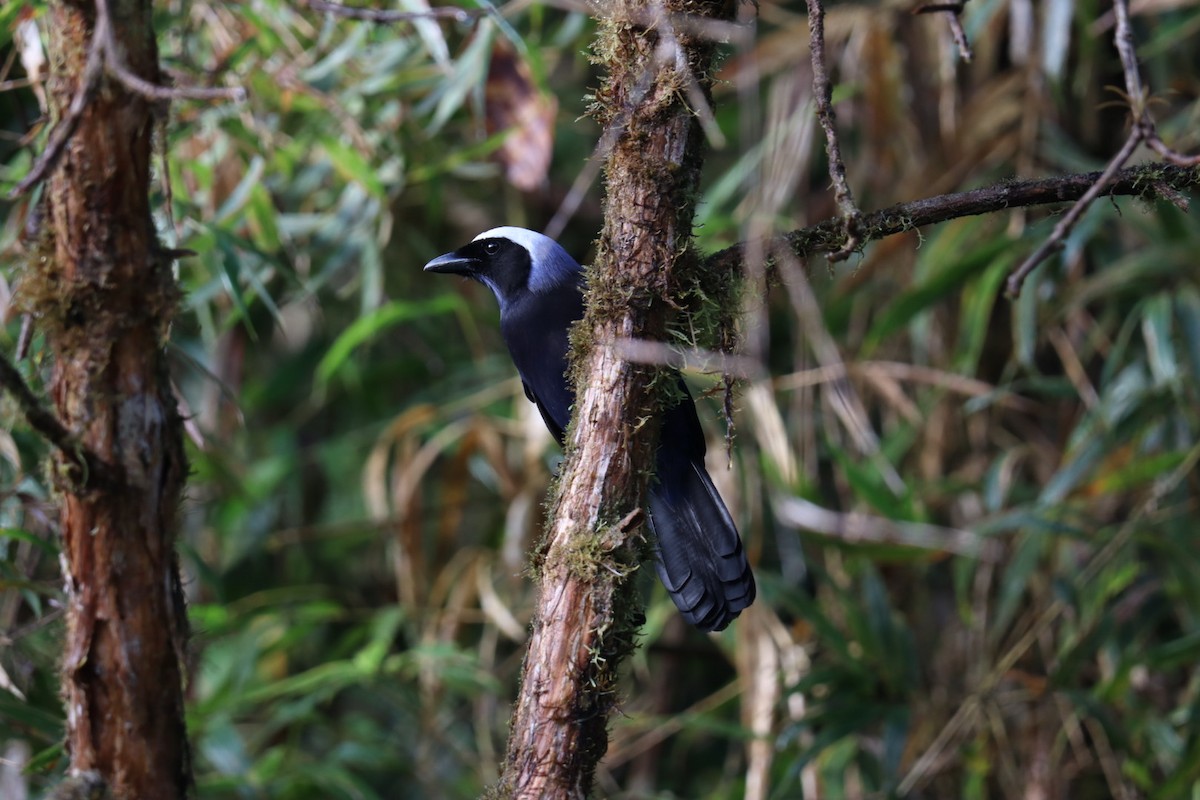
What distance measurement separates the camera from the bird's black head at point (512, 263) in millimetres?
3361

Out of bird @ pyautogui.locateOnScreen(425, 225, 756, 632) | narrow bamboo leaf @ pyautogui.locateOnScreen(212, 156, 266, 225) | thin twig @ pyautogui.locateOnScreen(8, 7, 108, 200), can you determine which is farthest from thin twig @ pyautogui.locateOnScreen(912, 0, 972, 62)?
narrow bamboo leaf @ pyautogui.locateOnScreen(212, 156, 266, 225)

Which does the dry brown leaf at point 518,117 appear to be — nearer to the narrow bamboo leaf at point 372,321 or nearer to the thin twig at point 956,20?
the narrow bamboo leaf at point 372,321

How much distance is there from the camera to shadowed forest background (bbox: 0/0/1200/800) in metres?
3.88

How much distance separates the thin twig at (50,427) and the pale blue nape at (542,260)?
1525 millimetres

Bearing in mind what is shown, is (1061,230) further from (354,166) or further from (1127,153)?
(354,166)

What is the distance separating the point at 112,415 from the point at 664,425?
0.97 metres

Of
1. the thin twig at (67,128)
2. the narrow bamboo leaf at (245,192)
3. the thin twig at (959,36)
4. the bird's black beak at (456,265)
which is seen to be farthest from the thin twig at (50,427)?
the narrow bamboo leaf at (245,192)

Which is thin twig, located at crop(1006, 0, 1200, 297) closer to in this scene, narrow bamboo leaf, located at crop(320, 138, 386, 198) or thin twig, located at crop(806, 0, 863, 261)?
thin twig, located at crop(806, 0, 863, 261)

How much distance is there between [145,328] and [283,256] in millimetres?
2309

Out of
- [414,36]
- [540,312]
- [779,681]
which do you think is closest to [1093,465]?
[779,681]

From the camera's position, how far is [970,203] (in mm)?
1828

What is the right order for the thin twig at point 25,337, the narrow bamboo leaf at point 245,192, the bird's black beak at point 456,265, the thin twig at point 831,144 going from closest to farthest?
the thin twig at point 831,144 < the thin twig at point 25,337 < the bird's black beak at point 456,265 < the narrow bamboo leaf at point 245,192

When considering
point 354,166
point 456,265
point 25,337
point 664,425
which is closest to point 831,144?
point 664,425

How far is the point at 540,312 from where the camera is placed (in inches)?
127
